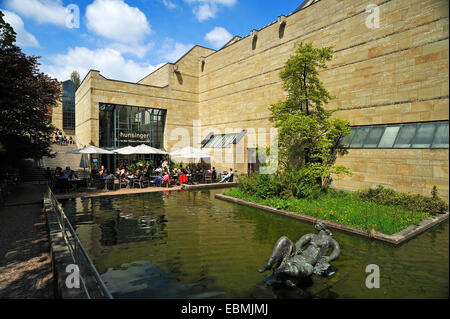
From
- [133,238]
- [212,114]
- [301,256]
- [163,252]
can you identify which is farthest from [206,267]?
[212,114]

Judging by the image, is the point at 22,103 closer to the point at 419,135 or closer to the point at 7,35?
the point at 7,35

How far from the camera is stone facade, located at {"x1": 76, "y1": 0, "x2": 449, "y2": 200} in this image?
214 centimetres

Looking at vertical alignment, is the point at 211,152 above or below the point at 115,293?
above

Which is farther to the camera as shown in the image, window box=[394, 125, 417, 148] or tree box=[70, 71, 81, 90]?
tree box=[70, 71, 81, 90]

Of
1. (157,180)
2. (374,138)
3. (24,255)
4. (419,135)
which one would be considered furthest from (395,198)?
(157,180)

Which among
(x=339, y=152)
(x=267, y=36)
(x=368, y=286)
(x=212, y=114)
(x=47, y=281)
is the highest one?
(x=267, y=36)

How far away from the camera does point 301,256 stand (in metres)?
4.37

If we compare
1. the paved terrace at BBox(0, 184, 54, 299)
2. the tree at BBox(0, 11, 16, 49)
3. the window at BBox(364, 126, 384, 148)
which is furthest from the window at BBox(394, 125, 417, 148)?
the tree at BBox(0, 11, 16, 49)

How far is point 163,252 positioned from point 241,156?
16.6 metres

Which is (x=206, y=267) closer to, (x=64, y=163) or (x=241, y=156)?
(x=241, y=156)

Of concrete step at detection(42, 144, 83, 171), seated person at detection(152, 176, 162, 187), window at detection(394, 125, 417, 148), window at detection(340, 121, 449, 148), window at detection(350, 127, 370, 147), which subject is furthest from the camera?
concrete step at detection(42, 144, 83, 171)

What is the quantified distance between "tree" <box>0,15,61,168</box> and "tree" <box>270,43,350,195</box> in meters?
12.9

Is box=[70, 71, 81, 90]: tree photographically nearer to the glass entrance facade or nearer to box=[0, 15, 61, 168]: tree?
the glass entrance facade

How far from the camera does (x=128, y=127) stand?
25.1 m
